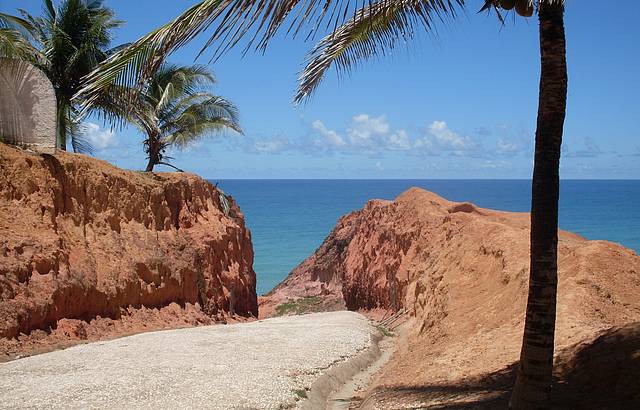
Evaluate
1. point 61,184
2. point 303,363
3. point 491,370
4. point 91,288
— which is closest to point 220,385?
point 303,363

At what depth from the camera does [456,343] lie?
50.6 ft

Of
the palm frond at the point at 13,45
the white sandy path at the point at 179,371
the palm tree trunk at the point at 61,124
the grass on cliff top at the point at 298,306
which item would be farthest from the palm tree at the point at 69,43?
the grass on cliff top at the point at 298,306

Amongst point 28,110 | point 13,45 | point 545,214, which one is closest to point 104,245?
point 28,110

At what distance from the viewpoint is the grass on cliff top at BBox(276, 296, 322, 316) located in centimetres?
4166

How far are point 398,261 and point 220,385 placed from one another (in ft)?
64.4

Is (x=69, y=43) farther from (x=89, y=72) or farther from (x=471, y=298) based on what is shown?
(x=471, y=298)

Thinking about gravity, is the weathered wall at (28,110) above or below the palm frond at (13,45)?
below

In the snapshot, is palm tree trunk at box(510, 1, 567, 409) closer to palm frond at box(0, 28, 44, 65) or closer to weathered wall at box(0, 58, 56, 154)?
palm frond at box(0, 28, 44, 65)

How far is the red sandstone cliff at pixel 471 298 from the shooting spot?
11250 millimetres

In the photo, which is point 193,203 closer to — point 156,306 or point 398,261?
point 156,306

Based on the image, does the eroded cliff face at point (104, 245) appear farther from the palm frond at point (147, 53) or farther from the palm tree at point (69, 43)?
the palm frond at point (147, 53)

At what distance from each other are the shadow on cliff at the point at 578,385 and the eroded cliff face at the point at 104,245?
12.0 metres

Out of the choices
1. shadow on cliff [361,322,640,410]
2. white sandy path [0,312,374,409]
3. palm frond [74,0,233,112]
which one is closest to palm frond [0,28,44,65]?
white sandy path [0,312,374,409]

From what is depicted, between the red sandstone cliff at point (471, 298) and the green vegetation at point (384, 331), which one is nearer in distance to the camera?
the red sandstone cliff at point (471, 298)
